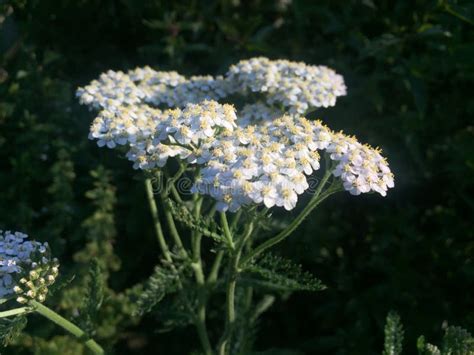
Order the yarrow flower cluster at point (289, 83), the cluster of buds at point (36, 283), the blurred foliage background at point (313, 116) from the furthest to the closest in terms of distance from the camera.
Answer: the blurred foliage background at point (313, 116), the yarrow flower cluster at point (289, 83), the cluster of buds at point (36, 283)

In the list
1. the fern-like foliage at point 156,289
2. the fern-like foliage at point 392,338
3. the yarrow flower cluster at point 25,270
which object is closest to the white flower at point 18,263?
the yarrow flower cluster at point 25,270

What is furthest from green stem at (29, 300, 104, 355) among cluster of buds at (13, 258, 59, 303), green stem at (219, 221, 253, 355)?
green stem at (219, 221, 253, 355)

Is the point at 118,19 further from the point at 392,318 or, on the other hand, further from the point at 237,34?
the point at 392,318

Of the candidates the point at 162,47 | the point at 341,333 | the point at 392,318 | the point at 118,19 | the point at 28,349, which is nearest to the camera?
the point at 392,318

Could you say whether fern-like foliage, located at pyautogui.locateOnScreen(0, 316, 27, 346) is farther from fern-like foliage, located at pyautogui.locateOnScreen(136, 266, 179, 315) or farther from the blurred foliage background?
the blurred foliage background

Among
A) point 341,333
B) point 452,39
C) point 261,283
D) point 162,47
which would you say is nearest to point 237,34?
point 162,47

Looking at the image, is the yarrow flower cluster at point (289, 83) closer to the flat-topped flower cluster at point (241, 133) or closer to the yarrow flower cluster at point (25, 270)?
the flat-topped flower cluster at point (241, 133)
